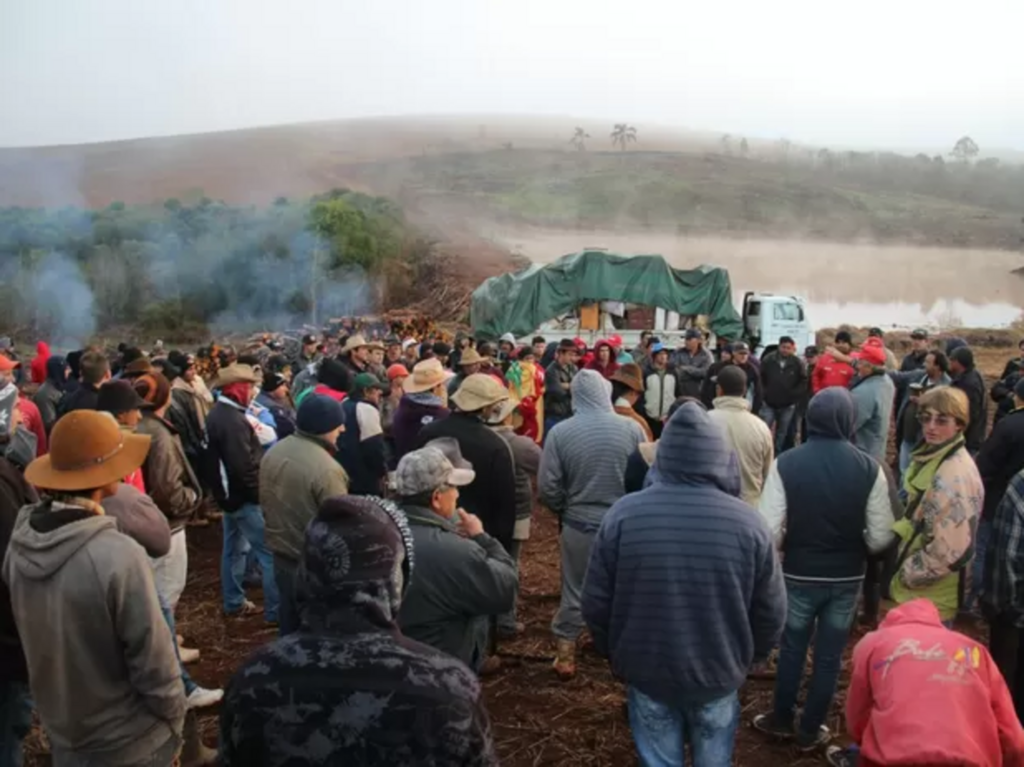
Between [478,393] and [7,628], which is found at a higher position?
[478,393]

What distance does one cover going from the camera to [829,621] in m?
4.07

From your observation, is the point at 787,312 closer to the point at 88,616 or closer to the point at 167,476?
the point at 167,476

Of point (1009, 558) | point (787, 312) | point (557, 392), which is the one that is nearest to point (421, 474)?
point (1009, 558)

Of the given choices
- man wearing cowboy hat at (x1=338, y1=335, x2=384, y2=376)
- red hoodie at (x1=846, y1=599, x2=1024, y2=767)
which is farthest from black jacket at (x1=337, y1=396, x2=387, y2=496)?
red hoodie at (x1=846, y1=599, x2=1024, y2=767)

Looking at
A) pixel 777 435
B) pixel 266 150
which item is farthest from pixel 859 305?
pixel 266 150

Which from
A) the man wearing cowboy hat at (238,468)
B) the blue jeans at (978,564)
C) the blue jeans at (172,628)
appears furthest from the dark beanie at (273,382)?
the blue jeans at (978,564)

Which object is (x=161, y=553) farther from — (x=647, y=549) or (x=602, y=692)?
(x=602, y=692)

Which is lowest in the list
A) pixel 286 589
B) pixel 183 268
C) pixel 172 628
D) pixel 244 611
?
pixel 183 268

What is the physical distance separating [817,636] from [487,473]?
1.95 metres

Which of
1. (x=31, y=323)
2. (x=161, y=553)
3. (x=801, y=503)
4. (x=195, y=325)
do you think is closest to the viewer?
(x=161, y=553)

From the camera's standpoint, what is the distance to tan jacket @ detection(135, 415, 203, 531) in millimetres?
4359

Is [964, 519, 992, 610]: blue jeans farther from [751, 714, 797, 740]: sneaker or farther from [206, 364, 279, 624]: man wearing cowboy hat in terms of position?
[206, 364, 279, 624]: man wearing cowboy hat

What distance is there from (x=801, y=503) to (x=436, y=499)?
A: 74.8 inches

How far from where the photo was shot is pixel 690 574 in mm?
2867
